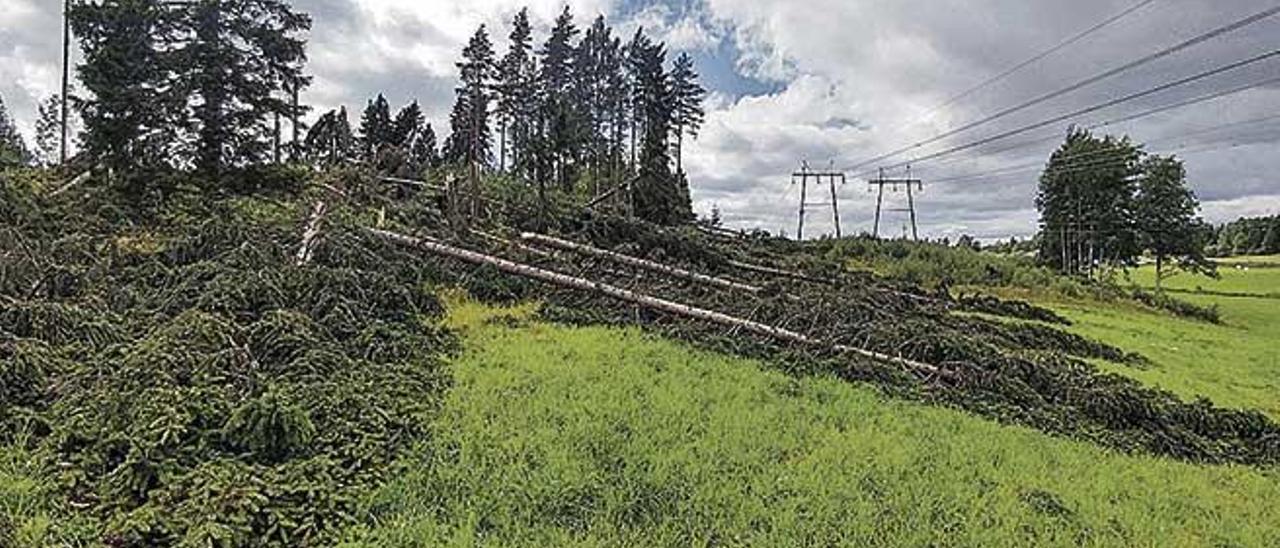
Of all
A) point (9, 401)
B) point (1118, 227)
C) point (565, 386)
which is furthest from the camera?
point (1118, 227)

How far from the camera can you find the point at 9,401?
7.60 meters

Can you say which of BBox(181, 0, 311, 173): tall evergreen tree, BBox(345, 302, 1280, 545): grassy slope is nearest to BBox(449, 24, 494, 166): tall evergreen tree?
BBox(181, 0, 311, 173): tall evergreen tree

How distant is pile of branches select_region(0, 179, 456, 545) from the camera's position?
5.88 meters

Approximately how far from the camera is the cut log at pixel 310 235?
1374cm

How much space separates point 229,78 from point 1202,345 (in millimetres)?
25344

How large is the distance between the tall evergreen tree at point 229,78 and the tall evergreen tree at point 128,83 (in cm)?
53

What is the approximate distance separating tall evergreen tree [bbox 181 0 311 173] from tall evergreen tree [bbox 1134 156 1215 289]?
47928mm

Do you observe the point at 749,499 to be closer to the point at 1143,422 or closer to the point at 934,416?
the point at 934,416

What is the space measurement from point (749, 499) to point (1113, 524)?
3.03 m

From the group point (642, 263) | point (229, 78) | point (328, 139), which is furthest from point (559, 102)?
point (642, 263)

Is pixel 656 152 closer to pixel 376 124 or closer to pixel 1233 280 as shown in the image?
→ pixel 376 124

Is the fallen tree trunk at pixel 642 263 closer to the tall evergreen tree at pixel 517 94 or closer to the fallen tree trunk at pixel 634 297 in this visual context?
the fallen tree trunk at pixel 634 297

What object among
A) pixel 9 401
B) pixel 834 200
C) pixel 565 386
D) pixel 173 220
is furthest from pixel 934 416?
pixel 834 200

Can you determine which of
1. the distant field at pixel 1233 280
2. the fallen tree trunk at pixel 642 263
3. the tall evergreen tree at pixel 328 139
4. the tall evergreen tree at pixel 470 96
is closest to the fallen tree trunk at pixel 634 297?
the fallen tree trunk at pixel 642 263
